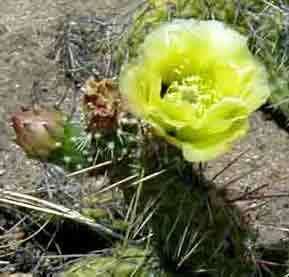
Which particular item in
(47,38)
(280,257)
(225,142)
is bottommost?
(280,257)

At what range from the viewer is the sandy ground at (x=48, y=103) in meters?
1.99

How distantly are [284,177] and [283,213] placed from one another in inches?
4.0

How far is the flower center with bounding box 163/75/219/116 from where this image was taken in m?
1.39

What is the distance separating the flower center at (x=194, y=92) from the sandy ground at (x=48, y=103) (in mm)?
516

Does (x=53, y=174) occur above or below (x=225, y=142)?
below

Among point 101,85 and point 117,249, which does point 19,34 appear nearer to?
point 117,249

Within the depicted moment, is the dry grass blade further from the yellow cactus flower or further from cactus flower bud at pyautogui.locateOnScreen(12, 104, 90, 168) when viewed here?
the yellow cactus flower

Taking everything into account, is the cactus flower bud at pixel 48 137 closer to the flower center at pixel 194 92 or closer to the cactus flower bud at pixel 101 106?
the cactus flower bud at pixel 101 106

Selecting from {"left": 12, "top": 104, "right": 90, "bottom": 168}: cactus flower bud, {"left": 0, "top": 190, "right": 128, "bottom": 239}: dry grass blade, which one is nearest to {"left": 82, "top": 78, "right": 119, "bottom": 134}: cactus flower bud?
{"left": 12, "top": 104, "right": 90, "bottom": 168}: cactus flower bud

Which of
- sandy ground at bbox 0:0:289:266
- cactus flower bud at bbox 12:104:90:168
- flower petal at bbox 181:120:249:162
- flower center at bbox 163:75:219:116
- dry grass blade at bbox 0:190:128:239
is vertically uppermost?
flower center at bbox 163:75:219:116

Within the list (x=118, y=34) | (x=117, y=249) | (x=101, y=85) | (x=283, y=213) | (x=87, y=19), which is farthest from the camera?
(x=87, y=19)

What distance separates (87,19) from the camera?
239cm

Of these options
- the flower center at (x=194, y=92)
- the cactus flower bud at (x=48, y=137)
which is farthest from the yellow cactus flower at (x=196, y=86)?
the cactus flower bud at (x=48, y=137)

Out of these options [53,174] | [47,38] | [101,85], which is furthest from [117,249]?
[47,38]
